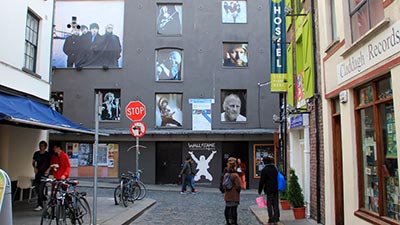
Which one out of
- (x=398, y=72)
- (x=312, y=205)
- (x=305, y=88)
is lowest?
(x=312, y=205)

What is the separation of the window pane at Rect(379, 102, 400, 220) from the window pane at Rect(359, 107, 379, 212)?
0.42 metres

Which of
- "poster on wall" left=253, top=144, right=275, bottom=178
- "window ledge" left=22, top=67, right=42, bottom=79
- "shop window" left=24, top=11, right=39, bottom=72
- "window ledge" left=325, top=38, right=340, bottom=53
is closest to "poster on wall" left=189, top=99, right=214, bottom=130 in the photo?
"poster on wall" left=253, top=144, right=275, bottom=178

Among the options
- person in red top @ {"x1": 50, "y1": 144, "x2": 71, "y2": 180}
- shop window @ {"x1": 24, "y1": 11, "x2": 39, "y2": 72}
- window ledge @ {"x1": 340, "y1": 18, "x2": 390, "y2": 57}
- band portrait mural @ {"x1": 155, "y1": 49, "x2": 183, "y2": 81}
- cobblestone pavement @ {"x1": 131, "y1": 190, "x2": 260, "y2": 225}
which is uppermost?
band portrait mural @ {"x1": 155, "y1": 49, "x2": 183, "y2": 81}

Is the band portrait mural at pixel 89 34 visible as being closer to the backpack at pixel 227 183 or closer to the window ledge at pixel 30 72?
the window ledge at pixel 30 72

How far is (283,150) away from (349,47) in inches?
305

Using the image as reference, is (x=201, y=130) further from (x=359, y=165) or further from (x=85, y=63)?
(x=359, y=165)

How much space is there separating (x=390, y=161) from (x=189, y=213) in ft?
24.8

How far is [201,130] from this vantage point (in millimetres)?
23406

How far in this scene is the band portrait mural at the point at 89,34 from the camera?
963 inches

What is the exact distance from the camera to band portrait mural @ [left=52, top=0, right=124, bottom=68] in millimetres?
24453

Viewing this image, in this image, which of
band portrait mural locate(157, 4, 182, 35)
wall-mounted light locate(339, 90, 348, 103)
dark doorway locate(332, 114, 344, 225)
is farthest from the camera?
band portrait mural locate(157, 4, 182, 35)

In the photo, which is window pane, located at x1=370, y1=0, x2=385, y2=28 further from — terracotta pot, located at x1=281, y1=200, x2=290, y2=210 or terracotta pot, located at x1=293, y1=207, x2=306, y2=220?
terracotta pot, located at x1=281, y1=200, x2=290, y2=210

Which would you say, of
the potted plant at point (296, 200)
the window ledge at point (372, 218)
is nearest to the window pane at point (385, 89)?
the window ledge at point (372, 218)

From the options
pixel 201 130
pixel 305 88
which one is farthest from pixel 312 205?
pixel 201 130
